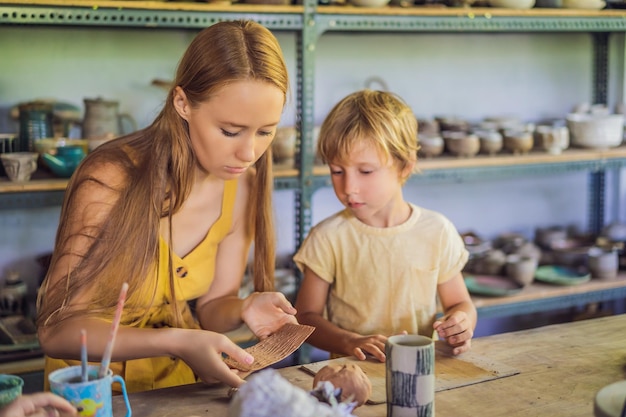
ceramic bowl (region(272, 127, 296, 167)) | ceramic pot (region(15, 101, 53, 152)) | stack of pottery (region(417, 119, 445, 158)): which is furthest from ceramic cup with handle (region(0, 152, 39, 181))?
stack of pottery (region(417, 119, 445, 158))

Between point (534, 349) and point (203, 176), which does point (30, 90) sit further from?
point (534, 349)

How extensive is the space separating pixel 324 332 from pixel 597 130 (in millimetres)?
1964

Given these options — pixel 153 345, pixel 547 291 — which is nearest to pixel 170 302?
pixel 153 345

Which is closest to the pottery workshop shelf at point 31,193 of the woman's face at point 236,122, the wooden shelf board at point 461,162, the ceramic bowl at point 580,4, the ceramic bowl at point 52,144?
the wooden shelf board at point 461,162

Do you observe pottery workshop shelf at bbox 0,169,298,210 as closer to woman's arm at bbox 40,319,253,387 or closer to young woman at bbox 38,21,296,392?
young woman at bbox 38,21,296,392

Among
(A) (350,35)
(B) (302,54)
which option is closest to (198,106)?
(B) (302,54)

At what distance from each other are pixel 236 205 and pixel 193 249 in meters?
0.17

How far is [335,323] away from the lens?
2.16 meters

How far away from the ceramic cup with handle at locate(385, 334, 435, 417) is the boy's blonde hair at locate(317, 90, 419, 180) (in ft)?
2.52

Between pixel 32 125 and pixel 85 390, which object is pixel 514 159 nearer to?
pixel 32 125

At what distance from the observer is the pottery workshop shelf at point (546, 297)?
3.17 metres

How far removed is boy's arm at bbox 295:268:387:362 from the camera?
5.66 ft

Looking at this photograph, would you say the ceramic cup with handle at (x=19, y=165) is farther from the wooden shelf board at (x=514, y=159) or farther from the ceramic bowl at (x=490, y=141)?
the ceramic bowl at (x=490, y=141)

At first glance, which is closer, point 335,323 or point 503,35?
point 335,323
